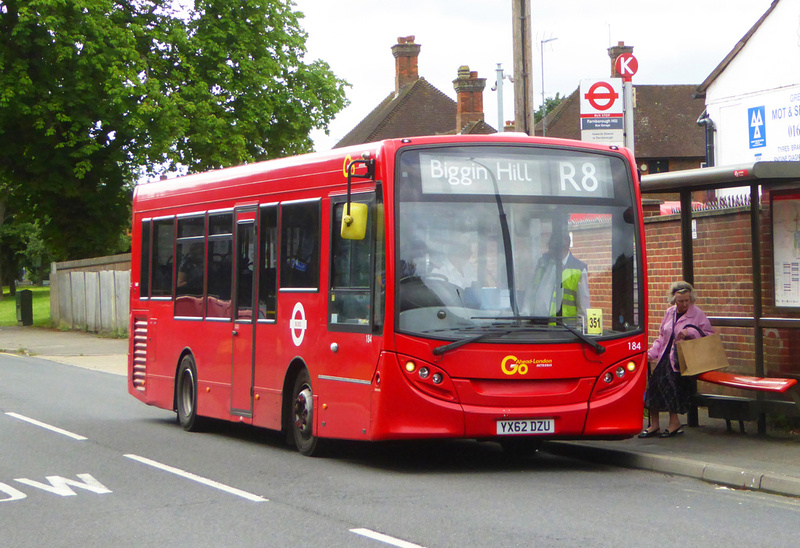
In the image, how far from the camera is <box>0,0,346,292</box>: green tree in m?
35.2

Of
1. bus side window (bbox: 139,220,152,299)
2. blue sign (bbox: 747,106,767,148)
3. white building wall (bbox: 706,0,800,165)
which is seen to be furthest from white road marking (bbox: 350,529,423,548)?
blue sign (bbox: 747,106,767,148)

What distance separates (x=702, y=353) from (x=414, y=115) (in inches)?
2035

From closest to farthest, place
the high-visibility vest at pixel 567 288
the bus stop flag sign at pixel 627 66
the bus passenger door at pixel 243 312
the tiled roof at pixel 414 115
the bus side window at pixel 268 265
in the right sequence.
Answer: the high-visibility vest at pixel 567 288 < the bus side window at pixel 268 265 < the bus passenger door at pixel 243 312 < the bus stop flag sign at pixel 627 66 < the tiled roof at pixel 414 115

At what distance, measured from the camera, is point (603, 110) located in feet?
47.7

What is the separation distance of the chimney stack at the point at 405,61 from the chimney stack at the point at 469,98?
7.89 meters

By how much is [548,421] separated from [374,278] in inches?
73.7

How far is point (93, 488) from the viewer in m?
9.69

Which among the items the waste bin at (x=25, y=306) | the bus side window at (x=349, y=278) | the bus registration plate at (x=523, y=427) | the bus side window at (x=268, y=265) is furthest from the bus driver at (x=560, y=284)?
the waste bin at (x=25, y=306)

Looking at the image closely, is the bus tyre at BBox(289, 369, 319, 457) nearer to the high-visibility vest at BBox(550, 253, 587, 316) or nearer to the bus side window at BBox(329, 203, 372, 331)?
the bus side window at BBox(329, 203, 372, 331)

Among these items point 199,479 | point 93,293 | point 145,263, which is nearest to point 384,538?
point 199,479

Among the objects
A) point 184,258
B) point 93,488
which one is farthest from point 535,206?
point 184,258

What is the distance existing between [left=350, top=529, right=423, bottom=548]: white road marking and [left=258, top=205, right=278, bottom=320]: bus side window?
4718mm

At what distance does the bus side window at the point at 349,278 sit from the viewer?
34.0 feet

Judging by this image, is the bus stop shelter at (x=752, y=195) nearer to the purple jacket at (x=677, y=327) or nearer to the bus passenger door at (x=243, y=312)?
the purple jacket at (x=677, y=327)
